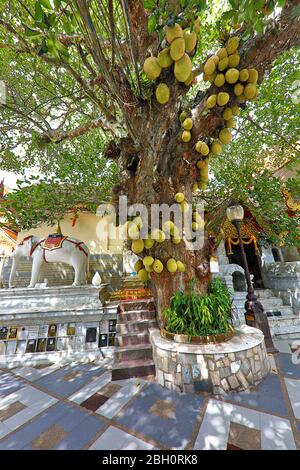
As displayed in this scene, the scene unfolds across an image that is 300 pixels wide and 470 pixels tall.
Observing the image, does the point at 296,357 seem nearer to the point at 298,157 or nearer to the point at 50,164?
the point at 298,157

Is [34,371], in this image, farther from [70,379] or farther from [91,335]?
[91,335]

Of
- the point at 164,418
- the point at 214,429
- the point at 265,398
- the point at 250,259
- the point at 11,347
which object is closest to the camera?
the point at 214,429

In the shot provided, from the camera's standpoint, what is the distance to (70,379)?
11.8ft

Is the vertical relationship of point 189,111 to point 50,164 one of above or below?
below

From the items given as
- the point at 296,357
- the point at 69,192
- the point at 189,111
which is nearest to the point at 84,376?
the point at 69,192

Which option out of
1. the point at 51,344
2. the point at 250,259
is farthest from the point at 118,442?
the point at 250,259

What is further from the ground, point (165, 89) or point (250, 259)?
point (165, 89)

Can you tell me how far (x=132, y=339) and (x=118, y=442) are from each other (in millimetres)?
1819

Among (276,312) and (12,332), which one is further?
(276,312)

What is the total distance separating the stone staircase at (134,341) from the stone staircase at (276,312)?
10.0 ft

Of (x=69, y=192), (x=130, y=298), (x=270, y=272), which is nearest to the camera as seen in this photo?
(x=69, y=192)

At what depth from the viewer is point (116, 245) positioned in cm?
872

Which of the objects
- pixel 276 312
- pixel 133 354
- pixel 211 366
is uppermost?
pixel 276 312

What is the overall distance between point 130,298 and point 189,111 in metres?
4.20
